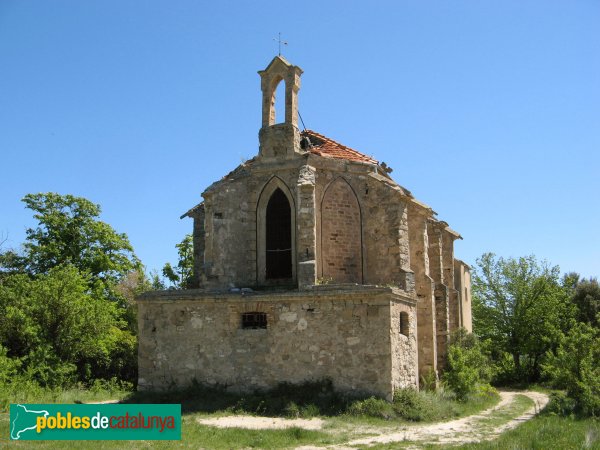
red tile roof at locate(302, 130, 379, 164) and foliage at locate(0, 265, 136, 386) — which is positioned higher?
A: red tile roof at locate(302, 130, 379, 164)

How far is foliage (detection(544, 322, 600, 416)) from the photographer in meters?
15.6

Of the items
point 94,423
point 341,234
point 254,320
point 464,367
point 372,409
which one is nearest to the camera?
point 94,423

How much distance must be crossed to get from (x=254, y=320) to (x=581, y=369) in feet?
29.6

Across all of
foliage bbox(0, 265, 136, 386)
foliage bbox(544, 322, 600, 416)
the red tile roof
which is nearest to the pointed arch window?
the red tile roof

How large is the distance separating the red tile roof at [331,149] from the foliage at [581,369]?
844cm

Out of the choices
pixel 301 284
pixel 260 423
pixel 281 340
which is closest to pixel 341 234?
pixel 301 284

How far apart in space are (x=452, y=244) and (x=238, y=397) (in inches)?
459

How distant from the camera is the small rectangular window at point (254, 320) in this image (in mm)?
17703

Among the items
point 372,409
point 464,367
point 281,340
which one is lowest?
point 372,409

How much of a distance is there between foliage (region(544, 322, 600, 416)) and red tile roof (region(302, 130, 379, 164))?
8.44m

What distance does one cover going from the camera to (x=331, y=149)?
20.9 metres

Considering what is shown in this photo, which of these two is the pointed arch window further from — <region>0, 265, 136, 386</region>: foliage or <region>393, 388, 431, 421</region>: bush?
<region>0, 265, 136, 386</region>: foliage

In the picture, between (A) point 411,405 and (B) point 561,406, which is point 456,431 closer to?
(A) point 411,405

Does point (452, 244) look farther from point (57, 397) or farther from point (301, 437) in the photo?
point (57, 397)
